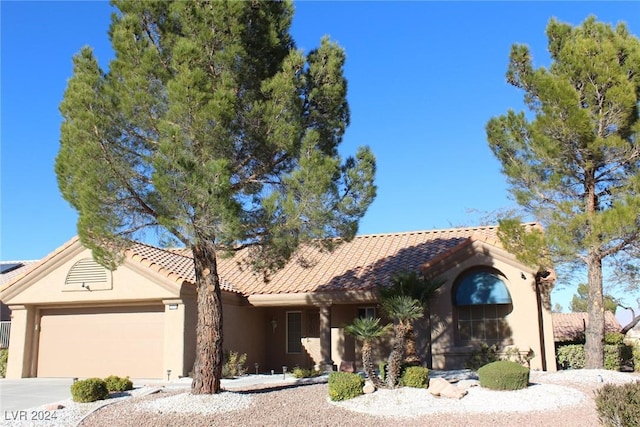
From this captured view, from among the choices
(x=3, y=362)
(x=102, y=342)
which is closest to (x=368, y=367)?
(x=102, y=342)

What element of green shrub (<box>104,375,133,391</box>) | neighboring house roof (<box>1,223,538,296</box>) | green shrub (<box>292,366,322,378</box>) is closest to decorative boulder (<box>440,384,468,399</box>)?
green shrub (<box>292,366,322,378</box>)

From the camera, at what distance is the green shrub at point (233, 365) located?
1928 centimetres

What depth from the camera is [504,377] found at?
14188mm

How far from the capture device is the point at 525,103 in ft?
64.7

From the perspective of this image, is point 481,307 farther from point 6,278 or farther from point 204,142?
point 6,278

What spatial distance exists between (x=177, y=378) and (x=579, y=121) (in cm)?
1464

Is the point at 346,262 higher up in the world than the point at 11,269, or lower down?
lower down

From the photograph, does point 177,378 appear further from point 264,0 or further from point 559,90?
point 559,90

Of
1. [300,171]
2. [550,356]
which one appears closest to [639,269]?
[550,356]

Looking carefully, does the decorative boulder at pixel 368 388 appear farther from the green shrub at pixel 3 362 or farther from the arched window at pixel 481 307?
the green shrub at pixel 3 362

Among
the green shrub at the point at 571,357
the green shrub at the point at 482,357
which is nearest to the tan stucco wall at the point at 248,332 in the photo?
the green shrub at the point at 482,357

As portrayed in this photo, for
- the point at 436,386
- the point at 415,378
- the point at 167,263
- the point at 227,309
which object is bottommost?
the point at 436,386

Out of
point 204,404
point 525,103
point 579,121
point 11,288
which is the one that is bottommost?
point 204,404

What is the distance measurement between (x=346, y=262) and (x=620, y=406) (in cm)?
1595
